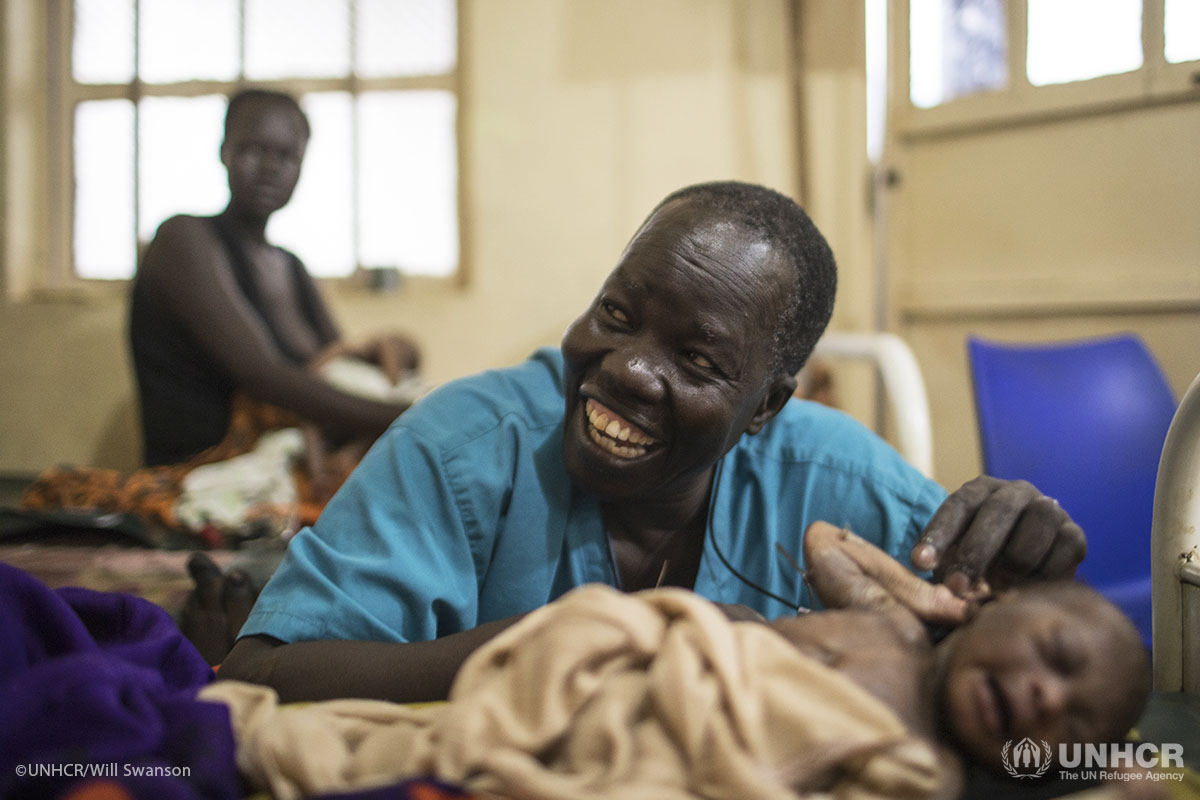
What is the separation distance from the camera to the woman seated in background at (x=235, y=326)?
2355 mm

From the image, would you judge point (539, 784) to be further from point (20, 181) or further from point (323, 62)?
point (20, 181)

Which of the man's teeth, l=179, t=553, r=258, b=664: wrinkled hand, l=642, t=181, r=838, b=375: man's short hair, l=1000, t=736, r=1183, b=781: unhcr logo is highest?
l=642, t=181, r=838, b=375: man's short hair

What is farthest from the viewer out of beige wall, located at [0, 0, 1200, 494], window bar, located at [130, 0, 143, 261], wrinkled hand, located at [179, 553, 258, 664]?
window bar, located at [130, 0, 143, 261]

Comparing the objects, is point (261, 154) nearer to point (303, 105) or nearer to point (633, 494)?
point (303, 105)

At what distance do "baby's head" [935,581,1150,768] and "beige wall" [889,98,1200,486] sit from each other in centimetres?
216

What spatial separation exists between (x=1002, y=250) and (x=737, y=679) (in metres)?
3.06

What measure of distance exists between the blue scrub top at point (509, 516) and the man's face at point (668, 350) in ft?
0.35

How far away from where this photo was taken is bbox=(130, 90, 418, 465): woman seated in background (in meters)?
2.36

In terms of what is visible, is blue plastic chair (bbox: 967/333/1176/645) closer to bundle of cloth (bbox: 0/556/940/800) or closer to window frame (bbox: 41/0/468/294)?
bundle of cloth (bbox: 0/556/940/800)

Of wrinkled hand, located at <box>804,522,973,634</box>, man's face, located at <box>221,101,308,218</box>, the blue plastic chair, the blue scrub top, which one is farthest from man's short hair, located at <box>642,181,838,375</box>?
man's face, located at <box>221,101,308,218</box>

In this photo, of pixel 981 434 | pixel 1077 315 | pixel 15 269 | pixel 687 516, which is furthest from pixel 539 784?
pixel 15 269

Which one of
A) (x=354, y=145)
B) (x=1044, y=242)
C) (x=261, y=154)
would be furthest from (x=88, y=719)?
(x=354, y=145)

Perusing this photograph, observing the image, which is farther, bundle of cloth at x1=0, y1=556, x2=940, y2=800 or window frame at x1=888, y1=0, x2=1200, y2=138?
window frame at x1=888, y1=0, x2=1200, y2=138

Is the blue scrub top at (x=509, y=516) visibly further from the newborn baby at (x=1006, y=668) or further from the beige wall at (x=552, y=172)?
the beige wall at (x=552, y=172)
